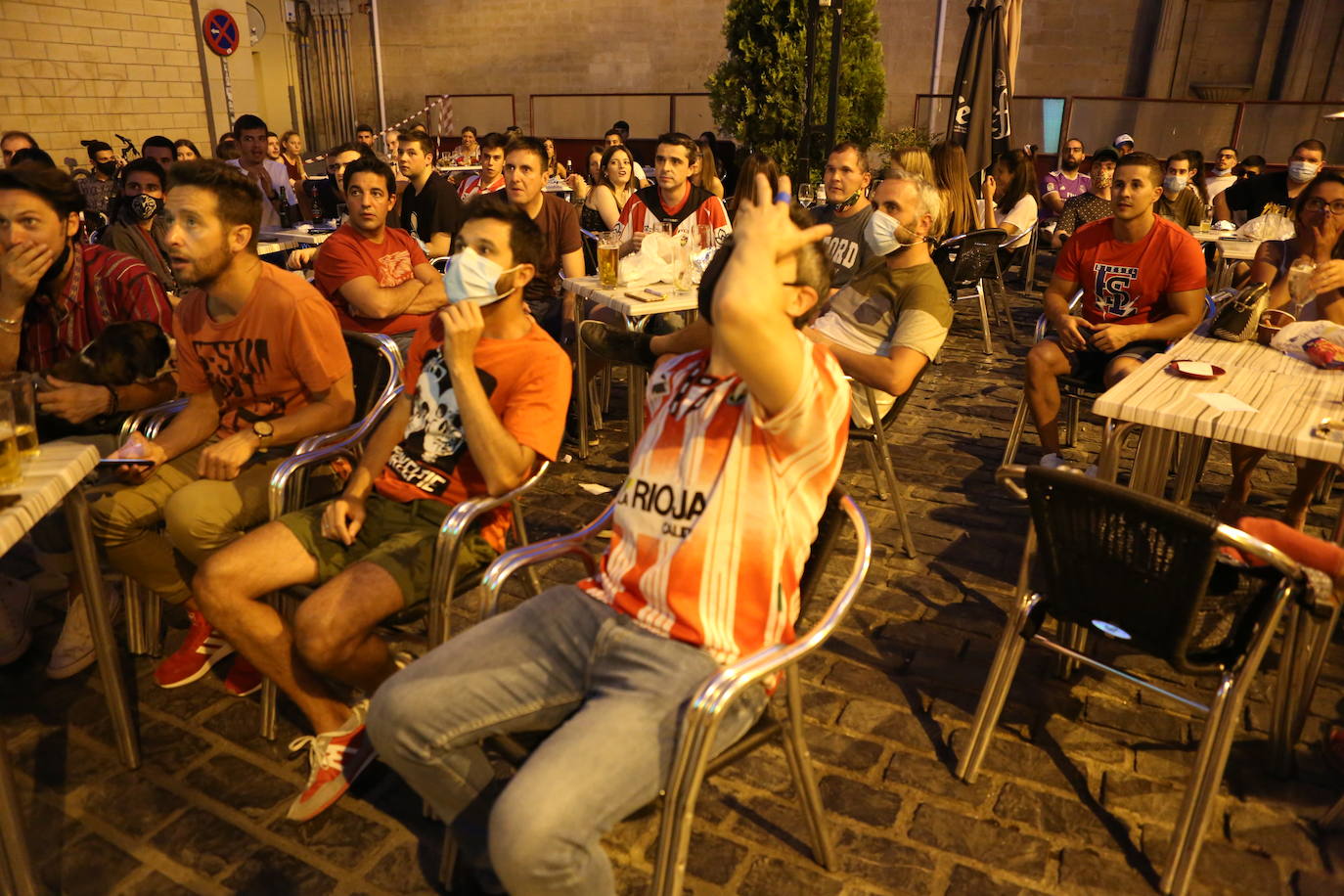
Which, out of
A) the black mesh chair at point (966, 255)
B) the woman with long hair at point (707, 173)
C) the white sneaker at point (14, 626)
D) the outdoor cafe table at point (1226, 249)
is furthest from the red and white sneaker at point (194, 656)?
the outdoor cafe table at point (1226, 249)

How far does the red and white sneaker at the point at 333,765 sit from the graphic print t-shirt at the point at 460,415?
0.61m

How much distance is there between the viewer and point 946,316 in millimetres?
3225

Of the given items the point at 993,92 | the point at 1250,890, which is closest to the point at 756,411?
the point at 1250,890

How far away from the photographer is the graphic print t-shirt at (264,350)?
269cm

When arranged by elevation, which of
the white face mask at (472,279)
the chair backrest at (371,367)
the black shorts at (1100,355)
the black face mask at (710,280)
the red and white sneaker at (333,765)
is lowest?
the red and white sneaker at (333,765)

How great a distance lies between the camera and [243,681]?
2.81 metres

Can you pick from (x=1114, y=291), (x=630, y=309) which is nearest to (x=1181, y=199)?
(x=1114, y=291)

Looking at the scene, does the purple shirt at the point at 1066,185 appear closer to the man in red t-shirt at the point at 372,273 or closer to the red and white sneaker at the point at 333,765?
the man in red t-shirt at the point at 372,273

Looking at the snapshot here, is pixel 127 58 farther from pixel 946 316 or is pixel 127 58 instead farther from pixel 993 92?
pixel 946 316

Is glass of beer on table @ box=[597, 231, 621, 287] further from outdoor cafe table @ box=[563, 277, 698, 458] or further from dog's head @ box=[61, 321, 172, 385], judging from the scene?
A: dog's head @ box=[61, 321, 172, 385]

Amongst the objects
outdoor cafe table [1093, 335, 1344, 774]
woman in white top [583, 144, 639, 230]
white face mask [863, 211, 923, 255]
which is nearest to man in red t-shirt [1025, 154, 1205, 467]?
outdoor cafe table [1093, 335, 1344, 774]

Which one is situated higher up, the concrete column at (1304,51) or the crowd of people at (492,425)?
the concrete column at (1304,51)

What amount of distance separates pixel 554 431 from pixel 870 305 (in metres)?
1.57

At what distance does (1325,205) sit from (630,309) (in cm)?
285
